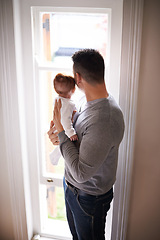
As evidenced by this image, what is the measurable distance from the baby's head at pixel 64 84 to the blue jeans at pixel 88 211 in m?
0.54

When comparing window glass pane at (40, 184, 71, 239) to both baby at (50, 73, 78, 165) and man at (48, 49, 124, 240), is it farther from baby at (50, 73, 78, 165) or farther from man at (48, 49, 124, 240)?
baby at (50, 73, 78, 165)

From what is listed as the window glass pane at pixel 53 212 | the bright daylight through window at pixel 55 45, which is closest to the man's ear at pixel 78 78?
the bright daylight through window at pixel 55 45

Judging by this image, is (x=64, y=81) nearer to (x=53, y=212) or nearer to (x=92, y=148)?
(x=92, y=148)

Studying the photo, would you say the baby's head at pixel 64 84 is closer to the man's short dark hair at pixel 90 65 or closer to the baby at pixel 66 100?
the baby at pixel 66 100

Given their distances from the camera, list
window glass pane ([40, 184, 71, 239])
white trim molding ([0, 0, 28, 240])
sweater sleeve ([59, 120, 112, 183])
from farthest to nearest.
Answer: window glass pane ([40, 184, 71, 239]) → white trim molding ([0, 0, 28, 240]) → sweater sleeve ([59, 120, 112, 183])

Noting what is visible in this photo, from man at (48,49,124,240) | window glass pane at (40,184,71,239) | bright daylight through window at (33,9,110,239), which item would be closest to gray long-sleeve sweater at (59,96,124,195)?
man at (48,49,124,240)

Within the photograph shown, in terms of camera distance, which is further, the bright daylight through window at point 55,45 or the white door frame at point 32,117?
the bright daylight through window at point 55,45

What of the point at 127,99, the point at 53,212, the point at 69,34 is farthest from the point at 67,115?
the point at 53,212

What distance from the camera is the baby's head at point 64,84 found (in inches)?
48.7

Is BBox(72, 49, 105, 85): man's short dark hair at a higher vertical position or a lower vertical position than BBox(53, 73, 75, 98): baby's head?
higher

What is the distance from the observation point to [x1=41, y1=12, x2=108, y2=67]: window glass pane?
148 cm

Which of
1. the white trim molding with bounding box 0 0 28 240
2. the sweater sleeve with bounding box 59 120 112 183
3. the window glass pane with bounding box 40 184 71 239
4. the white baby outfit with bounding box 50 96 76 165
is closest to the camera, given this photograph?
the sweater sleeve with bounding box 59 120 112 183

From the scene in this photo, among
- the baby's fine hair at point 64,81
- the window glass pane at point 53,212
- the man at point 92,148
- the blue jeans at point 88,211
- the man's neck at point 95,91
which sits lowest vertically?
the window glass pane at point 53,212

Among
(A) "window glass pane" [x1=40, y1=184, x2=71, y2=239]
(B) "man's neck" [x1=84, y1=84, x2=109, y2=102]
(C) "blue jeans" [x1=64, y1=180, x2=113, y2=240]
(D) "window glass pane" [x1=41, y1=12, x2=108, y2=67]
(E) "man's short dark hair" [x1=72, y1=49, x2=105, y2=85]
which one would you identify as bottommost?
(A) "window glass pane" [x1=40, y1=184, x2=71, y2=239]
